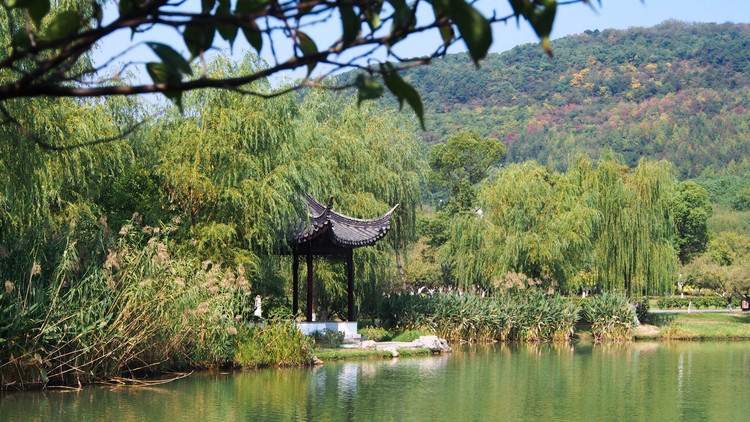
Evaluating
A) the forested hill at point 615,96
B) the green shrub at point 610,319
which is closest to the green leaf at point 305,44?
the green shrub at point 610,319

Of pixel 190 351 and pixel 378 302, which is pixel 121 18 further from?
pixel 378 302

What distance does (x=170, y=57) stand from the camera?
4.35 ft

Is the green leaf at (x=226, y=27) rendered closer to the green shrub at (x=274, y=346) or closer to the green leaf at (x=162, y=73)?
the green leaf at (x=162, y=73)

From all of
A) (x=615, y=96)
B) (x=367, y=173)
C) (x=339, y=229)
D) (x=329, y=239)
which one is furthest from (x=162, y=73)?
(x=615, y=96)

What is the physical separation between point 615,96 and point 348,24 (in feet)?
320

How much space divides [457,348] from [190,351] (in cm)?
717

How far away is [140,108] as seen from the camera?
13273mm

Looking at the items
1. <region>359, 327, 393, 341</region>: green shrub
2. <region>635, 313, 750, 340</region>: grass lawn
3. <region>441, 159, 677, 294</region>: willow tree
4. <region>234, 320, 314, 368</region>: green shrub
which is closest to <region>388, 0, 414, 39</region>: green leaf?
<region>234, 320, 314, 368</region>: green shrub

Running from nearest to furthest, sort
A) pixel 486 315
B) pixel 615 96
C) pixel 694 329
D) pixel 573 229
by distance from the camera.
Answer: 1. pixel 486 315
2. pixel 573 229
3. pixel 694 329
4. pixel 615 96

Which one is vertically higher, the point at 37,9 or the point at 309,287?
the point at 37,9

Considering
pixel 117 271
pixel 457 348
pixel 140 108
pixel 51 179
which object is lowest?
pixel 457 348

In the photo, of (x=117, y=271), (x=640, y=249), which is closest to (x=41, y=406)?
(x=117, y=271)

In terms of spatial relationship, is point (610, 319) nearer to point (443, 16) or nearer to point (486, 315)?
point (486, 315)

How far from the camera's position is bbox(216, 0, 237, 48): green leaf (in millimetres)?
1453
